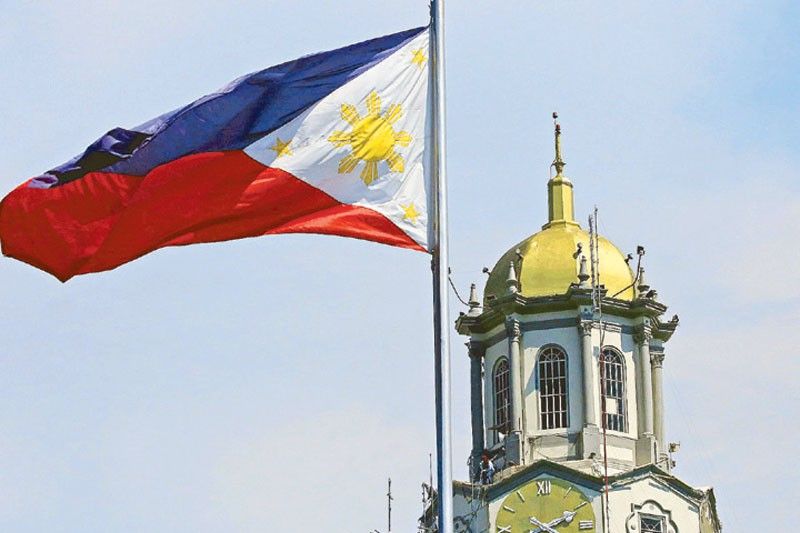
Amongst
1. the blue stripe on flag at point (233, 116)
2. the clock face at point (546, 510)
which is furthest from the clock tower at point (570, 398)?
the blue stripe on flag at point (233, 116)

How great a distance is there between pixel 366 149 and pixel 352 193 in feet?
2.00

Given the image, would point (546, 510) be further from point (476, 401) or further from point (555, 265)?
point (555, 265)

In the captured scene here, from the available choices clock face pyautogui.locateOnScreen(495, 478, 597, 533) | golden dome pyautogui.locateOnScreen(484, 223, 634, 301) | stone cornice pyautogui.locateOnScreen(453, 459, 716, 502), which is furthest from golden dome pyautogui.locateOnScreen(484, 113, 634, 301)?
clock face pyautogui.locateOnScreen(495, 478, 597, 533)

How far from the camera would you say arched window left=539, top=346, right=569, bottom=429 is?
6981cm

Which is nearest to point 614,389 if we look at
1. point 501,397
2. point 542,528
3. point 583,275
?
point 501,397

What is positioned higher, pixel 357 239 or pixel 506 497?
pixel 506 497

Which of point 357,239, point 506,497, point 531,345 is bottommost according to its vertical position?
point 357,239

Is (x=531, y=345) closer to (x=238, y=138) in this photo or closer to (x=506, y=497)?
(x=506, y=497)

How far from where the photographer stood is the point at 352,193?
2950 cm

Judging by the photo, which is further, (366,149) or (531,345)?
(531,345)

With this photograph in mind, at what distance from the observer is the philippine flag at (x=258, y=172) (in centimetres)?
2936

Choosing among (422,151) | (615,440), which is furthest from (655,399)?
(422,151)

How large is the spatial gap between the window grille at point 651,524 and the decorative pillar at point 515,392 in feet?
13.2

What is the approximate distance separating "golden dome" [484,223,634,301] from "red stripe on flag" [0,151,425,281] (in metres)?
41.6
